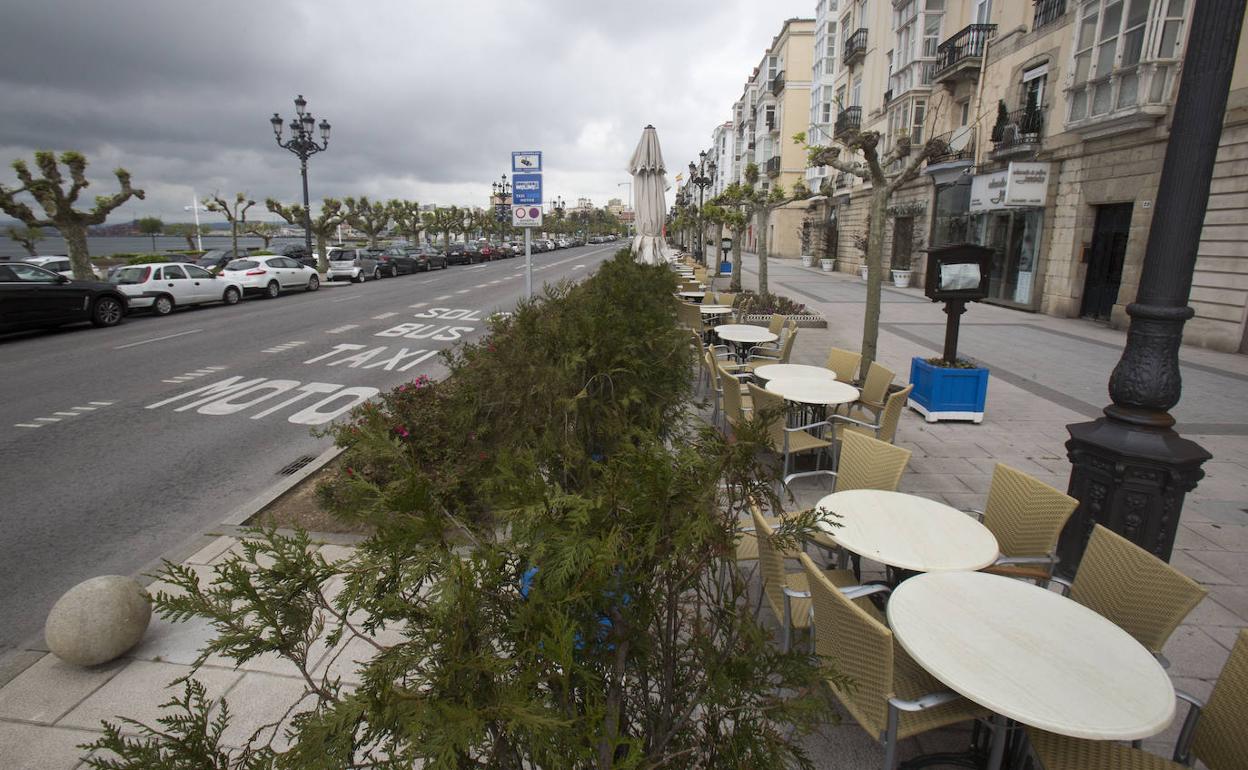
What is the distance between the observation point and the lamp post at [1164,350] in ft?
10.4

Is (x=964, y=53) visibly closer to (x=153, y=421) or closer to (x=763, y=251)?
(x=763, y=251)

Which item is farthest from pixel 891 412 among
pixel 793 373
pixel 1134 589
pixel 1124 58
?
pixel 1124 58

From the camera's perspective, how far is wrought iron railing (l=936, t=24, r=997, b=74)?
62.4ft

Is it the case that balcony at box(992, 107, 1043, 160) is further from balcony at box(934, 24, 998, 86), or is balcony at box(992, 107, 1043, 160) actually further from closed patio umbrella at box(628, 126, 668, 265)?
closed patio umbrella at box(628, 126, 668, 265)

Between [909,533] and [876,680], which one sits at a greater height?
[909,533]

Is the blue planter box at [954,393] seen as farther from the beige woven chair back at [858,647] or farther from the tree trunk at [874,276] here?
the beige woven chair back at [858,647]

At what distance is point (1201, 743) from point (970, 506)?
2958 millimetres

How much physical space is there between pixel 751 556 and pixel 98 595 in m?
3.60

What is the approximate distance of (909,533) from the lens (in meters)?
3.12

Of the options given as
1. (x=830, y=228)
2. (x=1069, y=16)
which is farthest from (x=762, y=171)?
(x=1069, y=16)

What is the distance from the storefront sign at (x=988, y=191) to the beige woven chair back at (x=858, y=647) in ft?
60.3

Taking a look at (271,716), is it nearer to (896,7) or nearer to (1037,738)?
(1037,738)

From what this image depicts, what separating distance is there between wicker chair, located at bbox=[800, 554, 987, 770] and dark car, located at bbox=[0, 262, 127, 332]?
17.2 m

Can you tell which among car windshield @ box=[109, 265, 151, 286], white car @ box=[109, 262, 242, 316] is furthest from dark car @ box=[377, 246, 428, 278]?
car windshield @ box=[109, 265, 151, 286]
